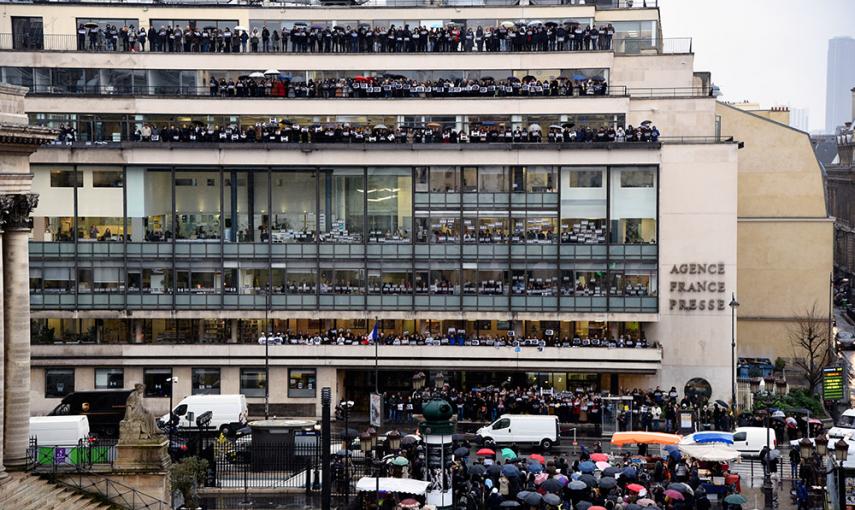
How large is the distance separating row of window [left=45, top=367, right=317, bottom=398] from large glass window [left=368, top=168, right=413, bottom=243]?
8.68m

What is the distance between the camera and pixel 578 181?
89.9 meters

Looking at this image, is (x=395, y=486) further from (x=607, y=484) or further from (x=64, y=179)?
(x=64, y=179)

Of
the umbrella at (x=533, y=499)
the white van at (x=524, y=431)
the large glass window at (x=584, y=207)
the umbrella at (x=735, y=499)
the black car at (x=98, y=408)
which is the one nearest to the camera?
the umbrella at (x=533, y=499)

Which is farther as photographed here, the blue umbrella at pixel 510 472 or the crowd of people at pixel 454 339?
the crowd of people at pixel 454 339

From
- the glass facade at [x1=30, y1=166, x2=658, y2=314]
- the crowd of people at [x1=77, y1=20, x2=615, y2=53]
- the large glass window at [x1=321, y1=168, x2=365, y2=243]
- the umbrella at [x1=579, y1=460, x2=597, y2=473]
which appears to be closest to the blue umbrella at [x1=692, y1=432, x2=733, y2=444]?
the umbrella at [x1=579, y1=460, x2=597, y2=473]

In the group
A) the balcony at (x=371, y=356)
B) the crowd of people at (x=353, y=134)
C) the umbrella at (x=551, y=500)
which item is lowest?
the umbrella at (x=551, y=500)

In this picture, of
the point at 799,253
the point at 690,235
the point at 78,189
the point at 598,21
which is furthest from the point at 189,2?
the point at 799,253

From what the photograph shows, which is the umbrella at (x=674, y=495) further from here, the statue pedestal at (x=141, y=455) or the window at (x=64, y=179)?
the window at (x=64, y=179)

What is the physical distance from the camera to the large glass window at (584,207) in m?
89.6

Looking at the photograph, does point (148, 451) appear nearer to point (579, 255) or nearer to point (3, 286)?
point (3, 286)

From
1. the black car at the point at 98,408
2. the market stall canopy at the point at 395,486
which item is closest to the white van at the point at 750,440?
the market stall canopy at the point at 395,486

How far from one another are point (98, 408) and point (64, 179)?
1595cm

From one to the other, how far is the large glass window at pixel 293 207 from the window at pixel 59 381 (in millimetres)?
13941

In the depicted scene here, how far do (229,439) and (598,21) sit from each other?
40.2m
